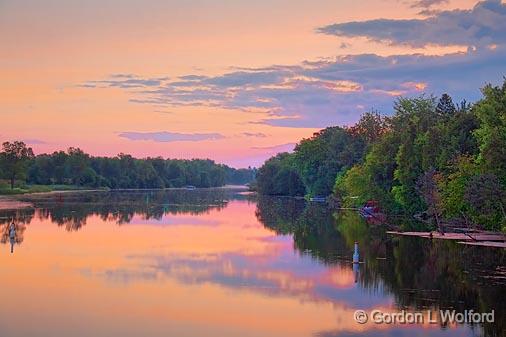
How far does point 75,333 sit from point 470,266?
67.3 ft

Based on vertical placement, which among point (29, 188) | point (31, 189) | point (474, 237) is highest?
point (29, 188)

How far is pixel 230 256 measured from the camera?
37.7 meters

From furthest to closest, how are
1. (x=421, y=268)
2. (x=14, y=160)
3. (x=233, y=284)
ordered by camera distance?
(x=14, y=160) < (x=421, y=268) < (x=233, y=284)

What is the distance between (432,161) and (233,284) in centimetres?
4166

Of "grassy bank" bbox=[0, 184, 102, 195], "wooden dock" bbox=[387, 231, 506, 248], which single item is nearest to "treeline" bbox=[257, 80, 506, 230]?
"wooden dock" bbox=[387, 231, 506, 248]

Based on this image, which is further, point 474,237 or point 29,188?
A: point 29,188

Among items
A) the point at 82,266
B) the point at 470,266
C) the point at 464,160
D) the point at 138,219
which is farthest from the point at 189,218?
the point at 470,266

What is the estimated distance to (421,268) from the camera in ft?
106

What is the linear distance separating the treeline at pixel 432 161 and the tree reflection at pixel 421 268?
18.0 ft

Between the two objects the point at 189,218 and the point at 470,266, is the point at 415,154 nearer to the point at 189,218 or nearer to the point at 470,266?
the point at 189,218

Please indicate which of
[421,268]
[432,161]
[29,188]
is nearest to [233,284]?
[421,268]

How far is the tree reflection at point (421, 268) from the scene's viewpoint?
78.3 feet

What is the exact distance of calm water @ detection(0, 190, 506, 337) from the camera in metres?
20.8

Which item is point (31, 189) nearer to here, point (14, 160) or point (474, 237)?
point (14, 160)
